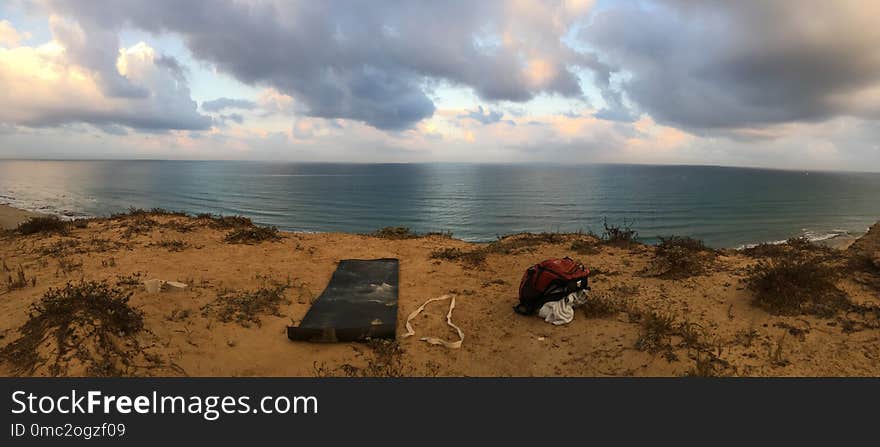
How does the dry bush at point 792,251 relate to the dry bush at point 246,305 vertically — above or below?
above

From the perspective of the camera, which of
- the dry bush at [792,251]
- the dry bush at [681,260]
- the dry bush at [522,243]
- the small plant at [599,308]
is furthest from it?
the dry bush at [522,243]

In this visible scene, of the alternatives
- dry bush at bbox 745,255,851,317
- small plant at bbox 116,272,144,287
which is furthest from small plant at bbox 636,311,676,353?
small plant at bbox 116,272,144,287

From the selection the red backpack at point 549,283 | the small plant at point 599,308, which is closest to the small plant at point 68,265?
the red backpack at point 549,283

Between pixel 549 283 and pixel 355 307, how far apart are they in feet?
13.1

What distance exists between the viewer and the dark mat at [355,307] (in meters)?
6.88

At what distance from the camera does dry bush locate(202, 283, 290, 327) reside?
7562 millimetres

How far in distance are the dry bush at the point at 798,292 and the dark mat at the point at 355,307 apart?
685 cm

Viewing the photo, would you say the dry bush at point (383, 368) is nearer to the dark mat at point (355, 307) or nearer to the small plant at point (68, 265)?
the dark mat at point (355, 307)

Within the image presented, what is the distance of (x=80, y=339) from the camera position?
5438mm

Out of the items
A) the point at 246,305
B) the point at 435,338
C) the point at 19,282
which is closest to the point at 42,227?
the point at 19,282
